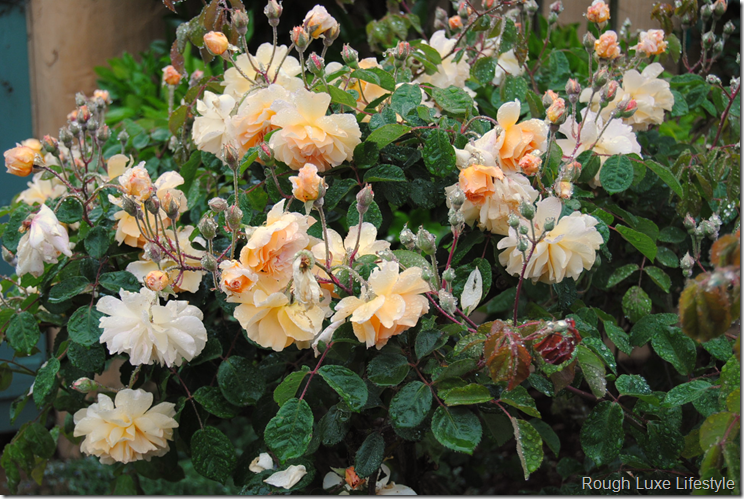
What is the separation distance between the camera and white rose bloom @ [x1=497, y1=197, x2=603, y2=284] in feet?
2.58

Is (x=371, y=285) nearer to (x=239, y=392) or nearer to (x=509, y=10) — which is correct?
(x=239, y=392)

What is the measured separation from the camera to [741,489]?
2.09 feet

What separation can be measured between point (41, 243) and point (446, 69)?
825mm

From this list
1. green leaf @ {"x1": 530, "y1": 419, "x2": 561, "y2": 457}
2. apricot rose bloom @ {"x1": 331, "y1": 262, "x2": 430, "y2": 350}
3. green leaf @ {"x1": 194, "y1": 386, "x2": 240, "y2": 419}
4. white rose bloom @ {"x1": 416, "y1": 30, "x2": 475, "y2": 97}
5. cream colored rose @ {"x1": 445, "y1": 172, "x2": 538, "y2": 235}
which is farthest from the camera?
white rose bloom @ {"x1": 416, "y1": 30, "x2": 475, "y2": 97}

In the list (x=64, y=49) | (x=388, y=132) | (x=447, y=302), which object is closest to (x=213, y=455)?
(x=447, y=302)

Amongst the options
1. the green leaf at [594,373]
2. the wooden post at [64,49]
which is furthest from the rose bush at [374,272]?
the wooden post at [64,49]

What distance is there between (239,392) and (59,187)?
0.74m

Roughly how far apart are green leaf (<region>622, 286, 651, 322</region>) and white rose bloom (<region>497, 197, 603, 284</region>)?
253 mm

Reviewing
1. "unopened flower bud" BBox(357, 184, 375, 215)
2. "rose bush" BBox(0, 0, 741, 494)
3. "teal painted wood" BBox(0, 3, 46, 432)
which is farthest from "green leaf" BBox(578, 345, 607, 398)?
"teal painted wood" BBox(0, 3, 46, 432)

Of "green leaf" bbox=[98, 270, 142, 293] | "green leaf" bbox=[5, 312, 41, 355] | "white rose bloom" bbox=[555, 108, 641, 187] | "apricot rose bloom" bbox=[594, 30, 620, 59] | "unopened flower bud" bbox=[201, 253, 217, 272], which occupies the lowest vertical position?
"green leaf" bbox=[5, 312, 41, 355]

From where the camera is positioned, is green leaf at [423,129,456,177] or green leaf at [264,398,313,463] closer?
green leaf at [264,398,313,463]

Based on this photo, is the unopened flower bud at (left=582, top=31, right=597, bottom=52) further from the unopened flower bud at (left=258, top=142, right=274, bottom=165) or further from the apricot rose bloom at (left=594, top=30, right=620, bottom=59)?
the unopened flower bud at (left=258, top=142, right=274, bottom=165)

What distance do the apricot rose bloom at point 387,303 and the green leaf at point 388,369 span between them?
0.23 ft

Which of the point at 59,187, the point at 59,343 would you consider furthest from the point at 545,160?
the point at 59,187
